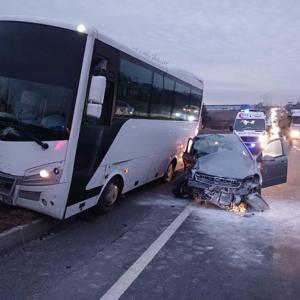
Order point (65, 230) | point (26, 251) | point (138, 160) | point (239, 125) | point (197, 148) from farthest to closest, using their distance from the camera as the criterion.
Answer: point (239, 125), point (197, 148), point (138, 160), point (65, 230), point (26, 251)

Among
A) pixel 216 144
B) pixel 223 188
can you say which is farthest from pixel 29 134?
pixel 216 144

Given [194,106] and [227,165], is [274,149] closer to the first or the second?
[227,165]

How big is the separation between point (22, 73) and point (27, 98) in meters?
0.39

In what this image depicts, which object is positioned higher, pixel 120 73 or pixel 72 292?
pixel 120 73

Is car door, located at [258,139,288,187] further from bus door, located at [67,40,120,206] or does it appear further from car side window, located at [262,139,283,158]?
bus door, located at [67,40,120,206]

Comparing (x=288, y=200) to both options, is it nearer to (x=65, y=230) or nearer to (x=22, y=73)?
(x=65, y=230)

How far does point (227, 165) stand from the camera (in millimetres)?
9602

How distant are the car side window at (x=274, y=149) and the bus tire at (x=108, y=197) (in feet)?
15.8

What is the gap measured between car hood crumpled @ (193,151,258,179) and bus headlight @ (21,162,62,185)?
402 cm

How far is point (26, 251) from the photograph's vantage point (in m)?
5.78

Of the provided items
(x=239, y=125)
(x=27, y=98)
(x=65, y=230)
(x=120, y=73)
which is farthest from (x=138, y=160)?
(x=239, y=125)

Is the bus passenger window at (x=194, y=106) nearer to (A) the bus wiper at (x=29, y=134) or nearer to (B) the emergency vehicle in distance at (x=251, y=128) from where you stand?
(A) the bus wiper at (x=29, y=134)

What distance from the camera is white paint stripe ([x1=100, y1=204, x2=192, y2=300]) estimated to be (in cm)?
460

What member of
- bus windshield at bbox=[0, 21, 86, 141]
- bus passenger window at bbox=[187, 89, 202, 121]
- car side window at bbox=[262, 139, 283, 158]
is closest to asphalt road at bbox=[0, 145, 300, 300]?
bus windshield at bbox=[0, 21, 86, 141]
